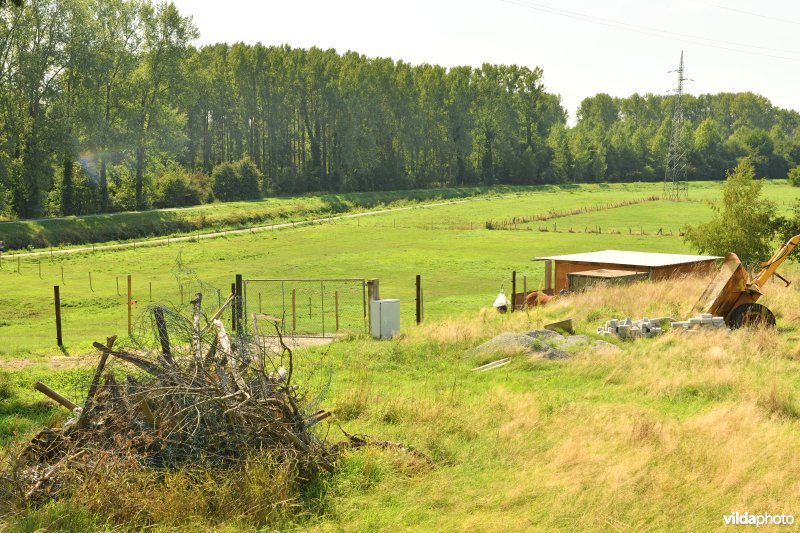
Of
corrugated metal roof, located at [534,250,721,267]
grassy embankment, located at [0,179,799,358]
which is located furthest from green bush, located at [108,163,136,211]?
corrugated metal roof, located at [534,250,721,267]

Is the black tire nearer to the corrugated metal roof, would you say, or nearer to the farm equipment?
the farm equipment

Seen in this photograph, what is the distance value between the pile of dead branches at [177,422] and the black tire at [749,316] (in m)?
15.4

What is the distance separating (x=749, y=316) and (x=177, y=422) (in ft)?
57.1

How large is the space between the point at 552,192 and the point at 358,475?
123228 millimetres

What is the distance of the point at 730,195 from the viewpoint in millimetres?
39375

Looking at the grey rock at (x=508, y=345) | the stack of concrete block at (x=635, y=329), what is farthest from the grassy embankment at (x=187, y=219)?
the stack of concrete block at (x=635, y=329)

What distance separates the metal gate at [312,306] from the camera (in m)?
27.4

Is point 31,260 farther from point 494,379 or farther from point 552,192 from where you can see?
point 552,192

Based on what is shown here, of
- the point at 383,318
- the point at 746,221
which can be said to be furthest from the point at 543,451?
the point at 746,221

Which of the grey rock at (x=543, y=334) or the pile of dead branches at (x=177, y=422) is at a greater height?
the pile of dead branches at (x=177, y=422)

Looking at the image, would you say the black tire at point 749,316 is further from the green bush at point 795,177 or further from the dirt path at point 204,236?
the green bush at point 795,177

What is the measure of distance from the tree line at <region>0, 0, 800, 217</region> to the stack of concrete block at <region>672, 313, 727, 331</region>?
55.2 meters

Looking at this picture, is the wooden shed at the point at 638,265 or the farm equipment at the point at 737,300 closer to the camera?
the farm equipment at the point at 737,300

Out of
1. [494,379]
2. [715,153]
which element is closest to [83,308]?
[494,379]
